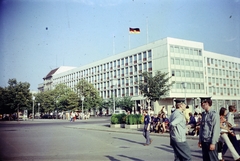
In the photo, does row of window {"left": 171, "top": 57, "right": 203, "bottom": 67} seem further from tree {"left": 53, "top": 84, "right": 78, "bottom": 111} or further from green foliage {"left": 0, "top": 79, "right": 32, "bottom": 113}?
green foliage {"left": 0, "top": 79, "right": 32, "bottom": 113}

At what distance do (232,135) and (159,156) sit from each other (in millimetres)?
2543

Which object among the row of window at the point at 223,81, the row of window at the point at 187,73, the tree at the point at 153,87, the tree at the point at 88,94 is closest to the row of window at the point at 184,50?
the row of window at the point at 187,73

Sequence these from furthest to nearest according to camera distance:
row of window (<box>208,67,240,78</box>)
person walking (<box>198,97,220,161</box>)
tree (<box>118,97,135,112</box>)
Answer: row of window (<box>208,67,240,78</box>) → tree (<box>118,97,135,112</box>) → person walking (<box>198,97,220,161</box>)

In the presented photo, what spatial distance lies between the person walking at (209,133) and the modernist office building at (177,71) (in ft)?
156

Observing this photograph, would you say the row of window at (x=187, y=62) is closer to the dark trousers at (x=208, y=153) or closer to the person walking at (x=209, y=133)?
the person walking at (x=209, y=133)

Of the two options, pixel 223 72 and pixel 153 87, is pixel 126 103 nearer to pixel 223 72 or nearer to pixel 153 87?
pixel 153 87

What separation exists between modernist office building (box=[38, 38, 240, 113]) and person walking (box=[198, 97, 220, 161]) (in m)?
47.6

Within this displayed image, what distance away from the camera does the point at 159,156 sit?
28.6 feet

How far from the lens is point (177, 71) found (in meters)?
60.4

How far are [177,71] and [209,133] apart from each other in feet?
185

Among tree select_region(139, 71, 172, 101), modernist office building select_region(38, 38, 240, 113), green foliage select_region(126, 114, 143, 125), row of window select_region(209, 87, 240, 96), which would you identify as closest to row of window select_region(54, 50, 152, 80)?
modernist office building select_region(38, 38, 240, 113)

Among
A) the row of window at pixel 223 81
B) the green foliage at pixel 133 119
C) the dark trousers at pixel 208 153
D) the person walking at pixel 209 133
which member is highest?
the row of window at pixel 223 81

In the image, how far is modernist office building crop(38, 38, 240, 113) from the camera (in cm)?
6009

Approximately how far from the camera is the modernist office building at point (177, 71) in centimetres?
6009
